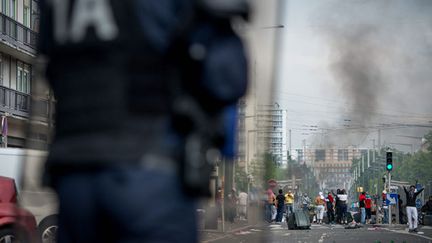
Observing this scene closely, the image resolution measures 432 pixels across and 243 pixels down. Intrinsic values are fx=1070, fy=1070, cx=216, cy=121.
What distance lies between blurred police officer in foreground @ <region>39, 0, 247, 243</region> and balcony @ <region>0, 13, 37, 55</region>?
39712mm

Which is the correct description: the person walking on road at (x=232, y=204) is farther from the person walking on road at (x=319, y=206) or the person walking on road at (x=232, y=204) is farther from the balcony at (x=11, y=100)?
the person walking on road at (x=319, y=206)

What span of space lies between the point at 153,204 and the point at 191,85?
10.9 inches

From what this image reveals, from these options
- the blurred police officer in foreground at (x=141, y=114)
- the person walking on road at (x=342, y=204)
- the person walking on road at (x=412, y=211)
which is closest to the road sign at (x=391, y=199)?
the person walking on road at (x=342, y=204)

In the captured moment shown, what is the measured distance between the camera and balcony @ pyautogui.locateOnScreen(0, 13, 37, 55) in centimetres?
4200

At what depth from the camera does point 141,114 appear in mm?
2125

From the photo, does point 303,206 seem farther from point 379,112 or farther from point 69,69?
point 69,69

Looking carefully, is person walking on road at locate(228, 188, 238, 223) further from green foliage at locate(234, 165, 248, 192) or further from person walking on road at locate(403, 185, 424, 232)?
person walking on road at locate(403, 185, 424, 232)

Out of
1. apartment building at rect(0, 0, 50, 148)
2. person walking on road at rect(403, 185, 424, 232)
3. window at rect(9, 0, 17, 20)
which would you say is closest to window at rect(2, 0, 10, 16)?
apartment building at rect(0, 0, 50, 148)

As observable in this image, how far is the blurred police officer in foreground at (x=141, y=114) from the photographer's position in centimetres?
207

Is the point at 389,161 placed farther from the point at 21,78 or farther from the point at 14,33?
the point at 14,33

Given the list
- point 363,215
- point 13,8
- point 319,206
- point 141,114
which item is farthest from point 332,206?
point 141,114

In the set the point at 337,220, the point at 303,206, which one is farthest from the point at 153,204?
the point at 303,206

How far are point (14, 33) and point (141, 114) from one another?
42.4 meters

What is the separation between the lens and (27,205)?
2.48 metres
